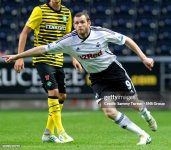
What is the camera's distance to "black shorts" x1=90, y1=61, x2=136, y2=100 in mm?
8840

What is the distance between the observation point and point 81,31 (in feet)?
27.8

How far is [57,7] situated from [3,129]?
3156 mm

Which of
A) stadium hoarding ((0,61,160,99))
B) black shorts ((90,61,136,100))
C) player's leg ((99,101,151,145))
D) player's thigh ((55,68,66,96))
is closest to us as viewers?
player's leg ((99,101,151,145))

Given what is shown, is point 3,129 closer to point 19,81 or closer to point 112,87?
point 112,87

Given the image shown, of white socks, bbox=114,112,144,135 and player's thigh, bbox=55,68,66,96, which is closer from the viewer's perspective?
white socks, bbox=114,112,144,135

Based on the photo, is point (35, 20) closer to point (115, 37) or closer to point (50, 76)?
point (50, 76)

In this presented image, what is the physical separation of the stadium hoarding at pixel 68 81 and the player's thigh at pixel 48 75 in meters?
8.63

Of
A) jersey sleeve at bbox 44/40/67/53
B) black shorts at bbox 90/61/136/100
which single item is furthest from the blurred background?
jersey sleeve at bbox 44/40/67/53

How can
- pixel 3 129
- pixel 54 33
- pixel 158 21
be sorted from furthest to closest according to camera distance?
pixel 158 21 < pixel 3 129 < pixel 54 33

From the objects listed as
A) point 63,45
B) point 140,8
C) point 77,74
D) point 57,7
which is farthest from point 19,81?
point 63,45

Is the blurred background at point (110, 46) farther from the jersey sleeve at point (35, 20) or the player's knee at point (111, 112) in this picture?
the player's knee at point (111, 112)

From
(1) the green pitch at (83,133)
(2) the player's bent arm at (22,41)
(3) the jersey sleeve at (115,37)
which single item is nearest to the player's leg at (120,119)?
(1) the green pitch at (83,133)

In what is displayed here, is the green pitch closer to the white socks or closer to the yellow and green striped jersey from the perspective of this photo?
the white socks

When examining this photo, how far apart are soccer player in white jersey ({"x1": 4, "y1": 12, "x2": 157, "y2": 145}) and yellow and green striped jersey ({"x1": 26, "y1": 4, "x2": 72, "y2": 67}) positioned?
108 cm
